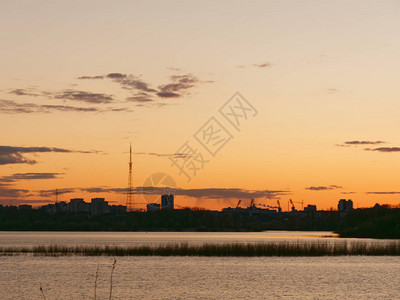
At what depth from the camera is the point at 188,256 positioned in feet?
291

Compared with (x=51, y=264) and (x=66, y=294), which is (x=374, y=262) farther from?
(x=66, y=294)

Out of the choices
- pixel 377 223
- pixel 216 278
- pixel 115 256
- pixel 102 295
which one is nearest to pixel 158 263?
pixel 115 256

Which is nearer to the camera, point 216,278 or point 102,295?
point 102,295

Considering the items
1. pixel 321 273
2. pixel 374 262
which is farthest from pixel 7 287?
pixel 374 262

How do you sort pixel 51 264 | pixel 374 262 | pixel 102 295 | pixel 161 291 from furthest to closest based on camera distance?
pixel 374 262, pixel 51 264, pixel 161 291, pixel 102 295

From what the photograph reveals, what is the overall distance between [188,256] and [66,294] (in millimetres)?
42314

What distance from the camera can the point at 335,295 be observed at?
159ft

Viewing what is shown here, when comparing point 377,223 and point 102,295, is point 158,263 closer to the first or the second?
point 102,295

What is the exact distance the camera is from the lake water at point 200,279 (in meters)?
48.2

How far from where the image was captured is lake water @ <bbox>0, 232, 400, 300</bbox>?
48.2 metres

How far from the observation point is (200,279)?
59.2 m

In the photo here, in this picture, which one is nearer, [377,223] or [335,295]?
[335,295]

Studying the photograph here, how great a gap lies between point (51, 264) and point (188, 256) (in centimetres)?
2123

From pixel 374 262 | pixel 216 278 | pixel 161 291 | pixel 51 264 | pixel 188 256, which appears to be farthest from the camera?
pixel 188 256
